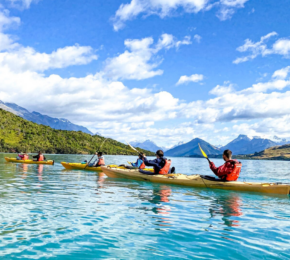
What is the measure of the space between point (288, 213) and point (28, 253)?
11202 mm

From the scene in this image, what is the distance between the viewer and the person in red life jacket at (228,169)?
1728 centimetres

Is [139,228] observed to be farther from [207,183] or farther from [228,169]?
[207,183]

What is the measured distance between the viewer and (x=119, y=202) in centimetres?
1377

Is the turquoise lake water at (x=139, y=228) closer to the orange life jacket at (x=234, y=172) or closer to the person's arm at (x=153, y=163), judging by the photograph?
the orange life jacket at (x=234, y=172)

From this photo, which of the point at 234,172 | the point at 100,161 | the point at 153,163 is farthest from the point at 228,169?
the point at 100,161

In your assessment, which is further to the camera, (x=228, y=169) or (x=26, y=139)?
(x=26, y=139)

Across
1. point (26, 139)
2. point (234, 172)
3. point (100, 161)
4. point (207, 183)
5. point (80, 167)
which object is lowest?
point (207, 183)

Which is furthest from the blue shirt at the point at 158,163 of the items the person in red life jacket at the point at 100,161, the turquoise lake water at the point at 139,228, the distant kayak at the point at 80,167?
the distant kayak at the point at 80,167

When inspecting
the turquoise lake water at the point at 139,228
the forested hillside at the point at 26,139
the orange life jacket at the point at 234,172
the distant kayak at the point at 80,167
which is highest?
the forested hillside at the point at 26,139

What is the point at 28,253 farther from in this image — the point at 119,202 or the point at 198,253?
the point at 119,202

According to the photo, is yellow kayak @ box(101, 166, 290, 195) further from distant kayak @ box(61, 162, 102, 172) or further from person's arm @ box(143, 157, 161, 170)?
distant kayak @ box(61, 162, 102, 172)

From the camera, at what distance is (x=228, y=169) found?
18.2 m

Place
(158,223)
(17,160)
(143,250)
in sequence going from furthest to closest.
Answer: (17,160), (158,223), (143,250)

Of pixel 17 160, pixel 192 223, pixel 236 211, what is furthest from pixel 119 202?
pixel 17 160
